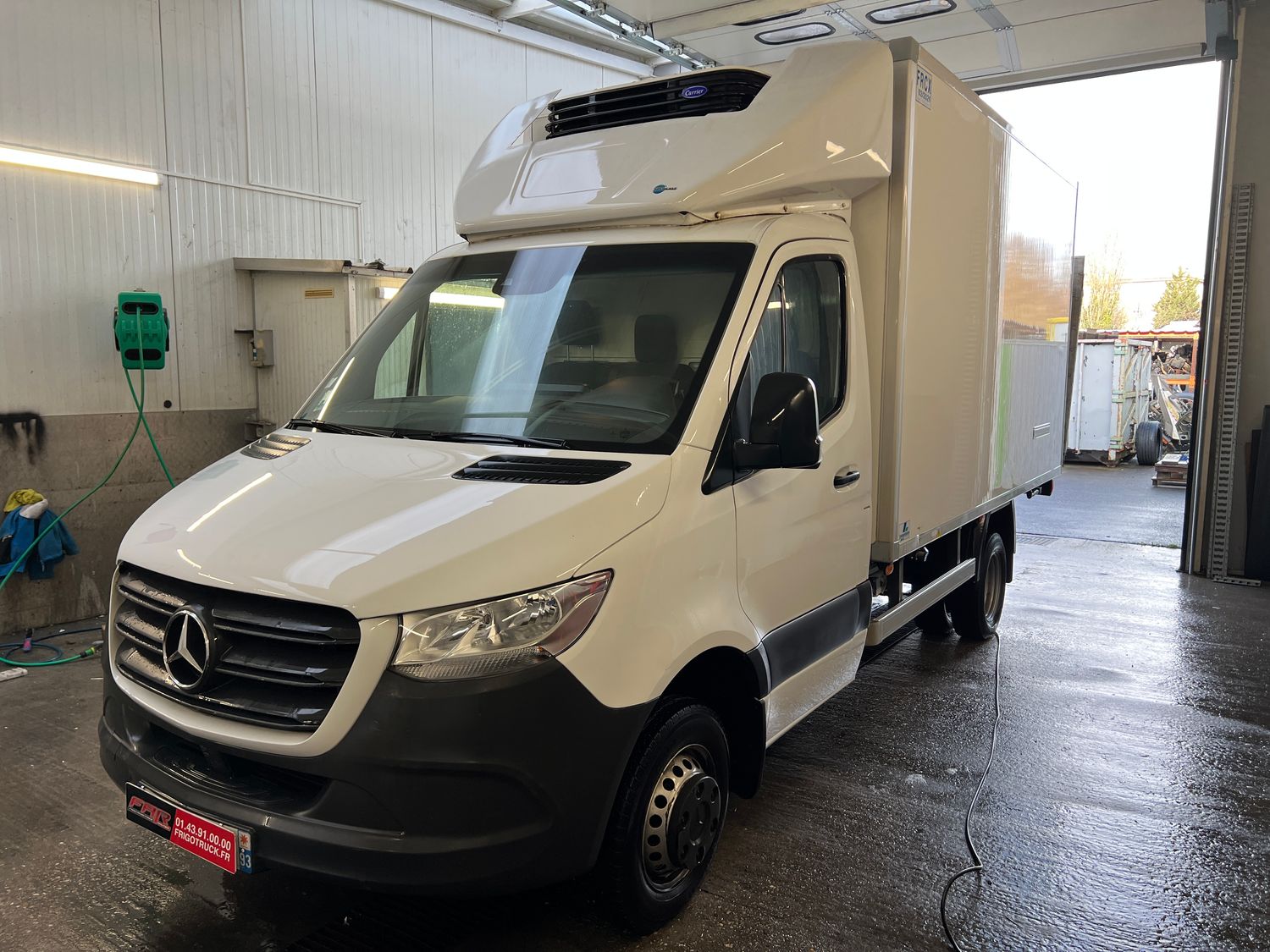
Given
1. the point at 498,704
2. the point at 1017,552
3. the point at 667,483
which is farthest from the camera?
the point at 1017,552

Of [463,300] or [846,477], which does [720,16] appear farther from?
[846,477]

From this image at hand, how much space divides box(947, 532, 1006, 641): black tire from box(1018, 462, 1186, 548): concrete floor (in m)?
4.65

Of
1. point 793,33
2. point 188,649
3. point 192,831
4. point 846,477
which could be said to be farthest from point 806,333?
point 793,33

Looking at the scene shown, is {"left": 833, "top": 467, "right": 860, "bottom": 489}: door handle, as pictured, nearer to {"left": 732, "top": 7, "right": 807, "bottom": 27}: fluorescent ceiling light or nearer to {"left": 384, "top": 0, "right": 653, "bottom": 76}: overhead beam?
{"left": 732, "top": 7, "right": 807, "bottom": 27}: fluorescent ceiling light

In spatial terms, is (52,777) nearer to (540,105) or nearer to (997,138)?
(540,105)

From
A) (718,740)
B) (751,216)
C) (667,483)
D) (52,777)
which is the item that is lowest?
(52,777)

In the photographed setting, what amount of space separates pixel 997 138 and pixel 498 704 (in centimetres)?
435

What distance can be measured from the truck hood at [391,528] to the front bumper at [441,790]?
0.26 metres

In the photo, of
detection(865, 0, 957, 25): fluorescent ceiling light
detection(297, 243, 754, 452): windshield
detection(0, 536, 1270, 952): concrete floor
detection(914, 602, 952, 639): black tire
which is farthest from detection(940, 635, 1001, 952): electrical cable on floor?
detection(865, 0, 957, 25): fluorescent ceiling light

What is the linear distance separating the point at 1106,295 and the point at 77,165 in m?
41.1

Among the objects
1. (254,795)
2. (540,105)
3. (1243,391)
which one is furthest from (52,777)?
(1243,391)

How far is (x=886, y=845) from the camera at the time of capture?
3.74 metres

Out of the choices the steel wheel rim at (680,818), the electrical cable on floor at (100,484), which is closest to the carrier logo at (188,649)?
the steel wheel rim at (680,818)

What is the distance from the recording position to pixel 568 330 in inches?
136
